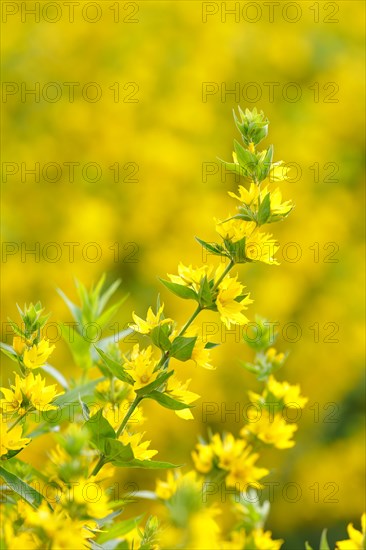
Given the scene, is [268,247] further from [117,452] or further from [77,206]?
[77,206]

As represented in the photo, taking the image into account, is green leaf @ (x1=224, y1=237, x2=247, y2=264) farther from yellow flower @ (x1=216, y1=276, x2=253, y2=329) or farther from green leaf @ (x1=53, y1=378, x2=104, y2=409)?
green leaf @ (x1=53, y1=378, x2=104, y2=409)

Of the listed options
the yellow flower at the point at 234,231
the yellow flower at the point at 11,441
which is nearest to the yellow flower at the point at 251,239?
the yellow flower at the point at 234,231

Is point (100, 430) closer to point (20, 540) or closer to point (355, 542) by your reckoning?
point (20, 540)

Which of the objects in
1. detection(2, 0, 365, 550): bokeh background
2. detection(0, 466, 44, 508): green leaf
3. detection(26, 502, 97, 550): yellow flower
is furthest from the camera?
detection(2, 0, 365, 550): bokeh background

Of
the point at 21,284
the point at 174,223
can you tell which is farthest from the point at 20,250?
the point at 174,223

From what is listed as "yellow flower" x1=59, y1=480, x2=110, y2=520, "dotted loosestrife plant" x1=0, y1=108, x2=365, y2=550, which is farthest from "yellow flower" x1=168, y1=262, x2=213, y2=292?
"yellow flower" x1=59, y1=480, x2=110, y2=520

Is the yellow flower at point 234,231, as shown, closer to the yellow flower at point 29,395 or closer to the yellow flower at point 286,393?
the yellow flower at point 29,395
